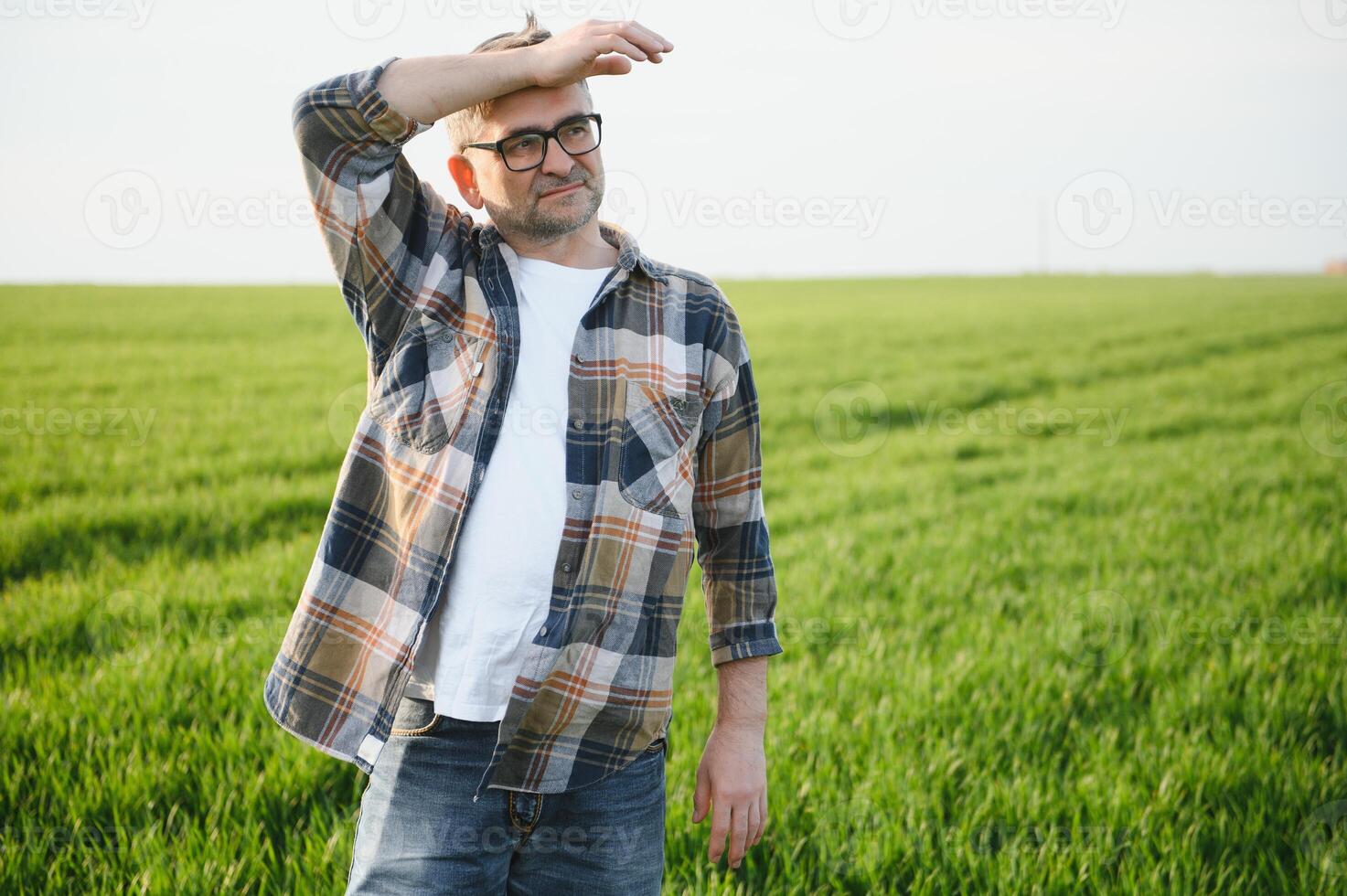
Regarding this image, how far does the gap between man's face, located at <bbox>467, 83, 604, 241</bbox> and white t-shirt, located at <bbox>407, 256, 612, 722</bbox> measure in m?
0.31

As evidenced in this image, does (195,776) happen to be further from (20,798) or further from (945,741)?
(945,741)

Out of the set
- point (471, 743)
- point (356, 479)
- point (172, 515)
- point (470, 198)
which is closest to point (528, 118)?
point (470, 198)

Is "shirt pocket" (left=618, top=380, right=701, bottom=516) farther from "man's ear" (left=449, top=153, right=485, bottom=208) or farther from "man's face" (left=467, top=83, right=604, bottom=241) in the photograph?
"man's ear" (left=449, top=153, right=485, bottom=208)

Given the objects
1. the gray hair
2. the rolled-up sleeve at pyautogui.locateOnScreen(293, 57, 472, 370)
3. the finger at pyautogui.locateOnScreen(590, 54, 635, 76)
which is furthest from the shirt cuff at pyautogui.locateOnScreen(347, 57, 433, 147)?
the finger at pyautogui.locateOnScreen(590, 54, 635, 76)

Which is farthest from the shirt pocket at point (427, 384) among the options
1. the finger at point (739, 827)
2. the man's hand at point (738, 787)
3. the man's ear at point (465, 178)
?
the finger at point (739, 827)

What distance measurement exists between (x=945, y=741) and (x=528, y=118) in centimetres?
279

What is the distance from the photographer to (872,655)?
439 cm

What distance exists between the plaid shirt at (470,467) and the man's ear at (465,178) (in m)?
0.07

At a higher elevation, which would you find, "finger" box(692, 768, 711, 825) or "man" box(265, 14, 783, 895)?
"man" box(265, 14, 783, 895)

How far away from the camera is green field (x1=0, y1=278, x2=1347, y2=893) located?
114 inches

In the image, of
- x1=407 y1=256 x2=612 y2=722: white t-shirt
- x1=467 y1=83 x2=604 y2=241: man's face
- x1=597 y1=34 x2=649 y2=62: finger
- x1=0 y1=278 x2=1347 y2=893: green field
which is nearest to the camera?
x1=597 y1=34 x2=649 y2=62: finger

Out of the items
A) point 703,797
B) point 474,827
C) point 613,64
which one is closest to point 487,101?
point 613,64

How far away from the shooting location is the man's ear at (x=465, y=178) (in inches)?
80.0

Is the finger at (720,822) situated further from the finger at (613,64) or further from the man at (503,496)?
the finger at (613,64)
